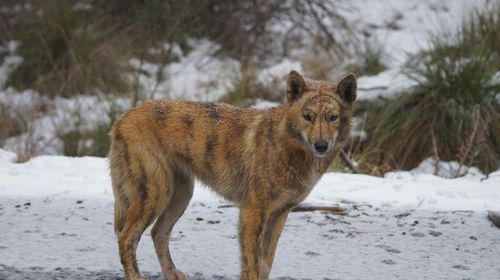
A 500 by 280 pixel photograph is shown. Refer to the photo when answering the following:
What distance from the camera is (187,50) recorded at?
44.1 ft

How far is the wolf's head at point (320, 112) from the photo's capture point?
14.0 ft

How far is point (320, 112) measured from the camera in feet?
14.2

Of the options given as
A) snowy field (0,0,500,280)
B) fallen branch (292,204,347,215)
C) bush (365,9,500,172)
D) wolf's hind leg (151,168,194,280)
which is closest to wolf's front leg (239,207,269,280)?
snowy field (0,0,500,280)

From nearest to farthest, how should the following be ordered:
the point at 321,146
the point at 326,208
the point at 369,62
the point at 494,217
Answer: the point at 321,146
the point at 494,217
the point at 326,208
the point at 369,62

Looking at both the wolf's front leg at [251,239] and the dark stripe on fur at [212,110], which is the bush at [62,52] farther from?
the wolf's front leg at [251,239]

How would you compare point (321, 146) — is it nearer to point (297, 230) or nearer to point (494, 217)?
point (297, 230)

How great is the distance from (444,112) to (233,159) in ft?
18.2

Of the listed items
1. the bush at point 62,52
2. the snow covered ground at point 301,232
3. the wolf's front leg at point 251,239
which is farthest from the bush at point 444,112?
the wolf's front leg at point 251,239

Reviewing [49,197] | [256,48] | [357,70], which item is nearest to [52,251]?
[49,197]

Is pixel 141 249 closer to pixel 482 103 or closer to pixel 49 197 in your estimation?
pixel 49 197

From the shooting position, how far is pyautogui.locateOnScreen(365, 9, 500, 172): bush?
31.4 ft

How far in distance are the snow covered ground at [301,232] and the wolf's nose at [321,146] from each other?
107cm

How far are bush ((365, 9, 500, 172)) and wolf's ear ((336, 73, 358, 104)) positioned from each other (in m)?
5.04

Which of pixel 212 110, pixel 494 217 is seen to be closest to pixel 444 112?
pixel 494 217
